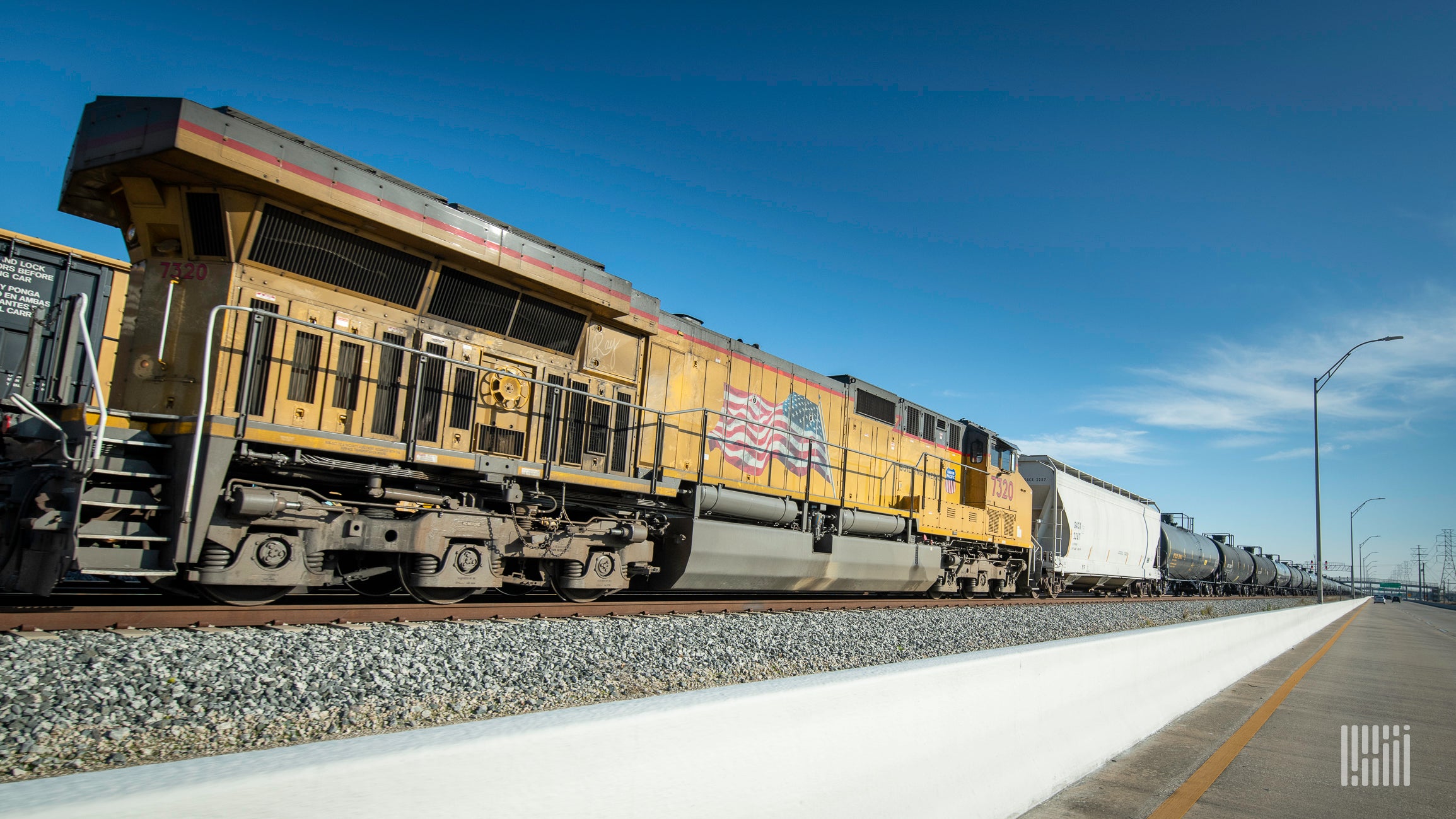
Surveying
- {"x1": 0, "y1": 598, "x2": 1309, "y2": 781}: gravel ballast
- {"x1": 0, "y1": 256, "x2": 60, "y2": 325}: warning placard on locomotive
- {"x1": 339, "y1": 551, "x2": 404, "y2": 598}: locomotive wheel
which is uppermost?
{"x1": 0, "y1": 256, "x2": 60, "y2": 325}: warning placard on locomotive

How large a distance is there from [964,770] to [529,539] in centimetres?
514

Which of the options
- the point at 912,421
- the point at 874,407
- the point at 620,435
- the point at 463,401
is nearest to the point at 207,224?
the point at 463,401

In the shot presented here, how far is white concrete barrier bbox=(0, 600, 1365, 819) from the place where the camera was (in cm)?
124

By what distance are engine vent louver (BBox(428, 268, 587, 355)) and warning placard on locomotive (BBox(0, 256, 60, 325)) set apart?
609 centimetres

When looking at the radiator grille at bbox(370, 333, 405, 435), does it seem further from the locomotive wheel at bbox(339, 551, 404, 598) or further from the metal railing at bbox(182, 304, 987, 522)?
the locomotive wheel at bbox(339, 551, 404, 598)

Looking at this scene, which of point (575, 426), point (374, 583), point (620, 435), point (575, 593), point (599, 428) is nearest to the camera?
point (374, 583)

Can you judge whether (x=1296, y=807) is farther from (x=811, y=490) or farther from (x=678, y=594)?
(x=678, y=594)

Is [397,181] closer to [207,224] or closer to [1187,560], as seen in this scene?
[207,224]

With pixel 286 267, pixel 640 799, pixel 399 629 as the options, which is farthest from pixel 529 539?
pixel 640 799

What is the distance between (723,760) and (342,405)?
18.6 ft

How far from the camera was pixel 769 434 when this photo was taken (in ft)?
36.5

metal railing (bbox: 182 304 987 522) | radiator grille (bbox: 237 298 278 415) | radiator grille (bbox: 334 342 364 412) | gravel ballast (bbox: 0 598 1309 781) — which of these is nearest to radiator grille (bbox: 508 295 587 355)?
metal railing (bbox: 182 304 987 522)

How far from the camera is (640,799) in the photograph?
5.90ft

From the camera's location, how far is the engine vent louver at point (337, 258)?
246 inches
